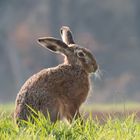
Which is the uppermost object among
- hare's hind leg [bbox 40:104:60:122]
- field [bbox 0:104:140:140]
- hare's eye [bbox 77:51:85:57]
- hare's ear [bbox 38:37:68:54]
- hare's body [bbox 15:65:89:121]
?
hare's ear [bbox 38:37:68:54]

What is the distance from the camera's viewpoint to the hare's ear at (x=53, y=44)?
6.57 meters

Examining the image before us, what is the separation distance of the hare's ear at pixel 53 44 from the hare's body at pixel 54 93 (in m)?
0.20

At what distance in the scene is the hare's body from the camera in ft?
20.2

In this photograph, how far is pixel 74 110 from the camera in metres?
6.52

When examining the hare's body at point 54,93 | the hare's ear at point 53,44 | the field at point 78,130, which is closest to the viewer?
the field at point 78,130

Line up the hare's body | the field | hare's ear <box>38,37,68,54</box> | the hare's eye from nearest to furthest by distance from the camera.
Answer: the field
the hare's body
hare's ear <box>38,37,68,54</box>
the hare's eye

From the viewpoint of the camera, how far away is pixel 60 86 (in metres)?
6.45

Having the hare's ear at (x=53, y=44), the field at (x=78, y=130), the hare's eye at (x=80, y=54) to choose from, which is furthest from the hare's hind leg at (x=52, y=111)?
the hare's eye at (x=80, y=54)

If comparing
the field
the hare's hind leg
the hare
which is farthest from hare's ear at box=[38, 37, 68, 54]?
the field

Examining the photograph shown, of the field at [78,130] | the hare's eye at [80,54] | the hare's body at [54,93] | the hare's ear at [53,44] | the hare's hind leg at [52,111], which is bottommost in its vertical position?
the field at [78,130]

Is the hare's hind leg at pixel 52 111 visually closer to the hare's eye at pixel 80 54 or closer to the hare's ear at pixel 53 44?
the hare's ear at pixel 53 44

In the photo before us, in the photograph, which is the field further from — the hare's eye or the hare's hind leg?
the hare's eye

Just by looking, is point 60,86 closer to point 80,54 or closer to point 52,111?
point 52,111

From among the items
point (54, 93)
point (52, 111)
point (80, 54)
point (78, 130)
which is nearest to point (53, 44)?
point (80, 54)
